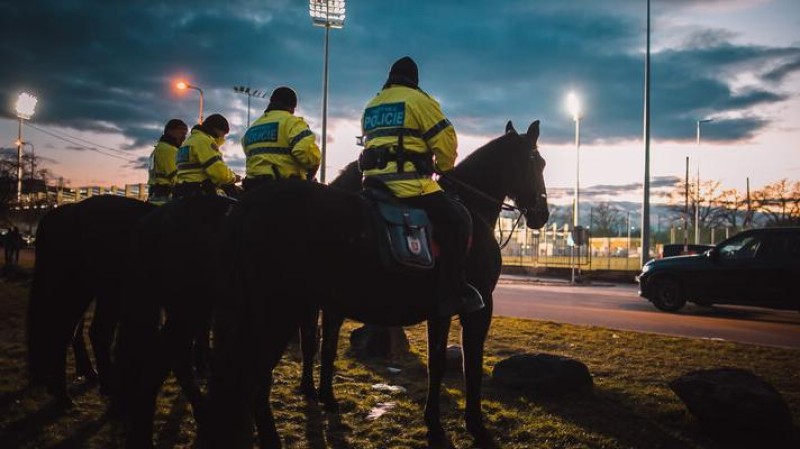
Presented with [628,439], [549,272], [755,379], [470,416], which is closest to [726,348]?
[755,379]

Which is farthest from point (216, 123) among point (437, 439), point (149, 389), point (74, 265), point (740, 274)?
point (740, 274)

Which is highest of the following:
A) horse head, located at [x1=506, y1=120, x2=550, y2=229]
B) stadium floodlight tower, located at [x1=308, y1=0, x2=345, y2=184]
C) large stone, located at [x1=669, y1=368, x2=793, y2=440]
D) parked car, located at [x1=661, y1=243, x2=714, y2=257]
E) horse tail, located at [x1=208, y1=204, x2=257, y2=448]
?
stadium floodlight tower, located at [x1=308, y1=0, x2=345, y2=184]

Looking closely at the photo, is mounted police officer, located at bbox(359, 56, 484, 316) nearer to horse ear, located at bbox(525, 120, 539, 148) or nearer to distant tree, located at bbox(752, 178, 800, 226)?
horse ear, located at bbox(525, 120, 539, 148)

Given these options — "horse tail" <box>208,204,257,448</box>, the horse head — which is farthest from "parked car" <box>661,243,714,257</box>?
"horse tail" <box>208,204,257,448</box>

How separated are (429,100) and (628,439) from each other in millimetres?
3273

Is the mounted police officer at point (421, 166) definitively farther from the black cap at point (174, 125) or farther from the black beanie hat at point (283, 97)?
the black cap at point (174, 125)

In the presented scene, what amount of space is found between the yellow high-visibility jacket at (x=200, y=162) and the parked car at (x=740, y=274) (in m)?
12.2

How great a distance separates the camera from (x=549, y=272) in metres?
31.9

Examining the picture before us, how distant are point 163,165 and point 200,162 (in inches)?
51.1

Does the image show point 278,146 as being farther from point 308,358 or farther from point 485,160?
point 308,358

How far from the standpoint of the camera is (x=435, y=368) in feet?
16.2

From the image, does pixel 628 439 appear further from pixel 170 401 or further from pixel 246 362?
pixel 170 401

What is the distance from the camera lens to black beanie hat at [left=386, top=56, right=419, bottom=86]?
4410mm

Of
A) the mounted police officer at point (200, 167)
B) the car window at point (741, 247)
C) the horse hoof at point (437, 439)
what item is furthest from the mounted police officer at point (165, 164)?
the car window at point (741, 247)
